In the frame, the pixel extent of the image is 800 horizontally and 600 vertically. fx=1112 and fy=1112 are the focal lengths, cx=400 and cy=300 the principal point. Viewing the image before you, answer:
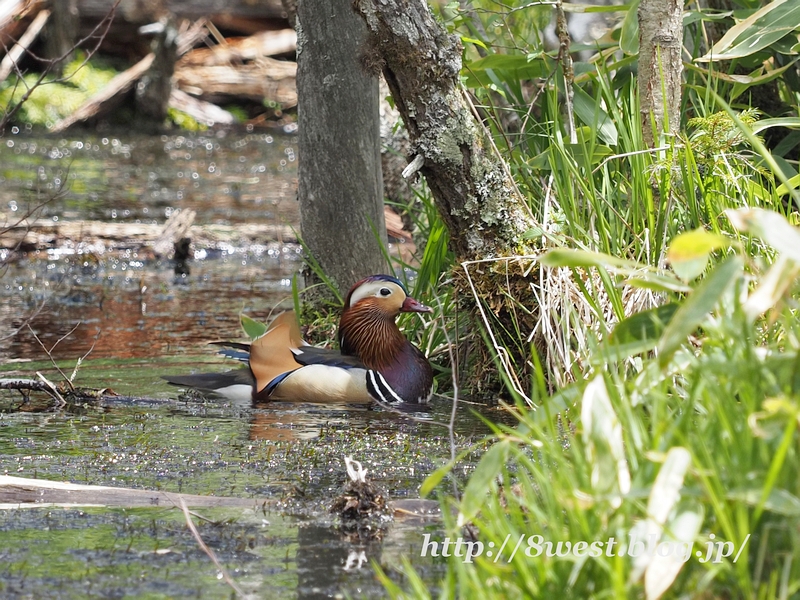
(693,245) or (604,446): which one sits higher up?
(693,245)

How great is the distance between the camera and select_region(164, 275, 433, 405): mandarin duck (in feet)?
16.4

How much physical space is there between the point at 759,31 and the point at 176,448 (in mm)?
3043

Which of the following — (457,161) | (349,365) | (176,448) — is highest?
(457,161)

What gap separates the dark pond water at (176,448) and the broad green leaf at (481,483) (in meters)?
0.42

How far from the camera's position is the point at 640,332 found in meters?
2.57

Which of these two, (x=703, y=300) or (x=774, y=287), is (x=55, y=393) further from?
(x=774, y=287)

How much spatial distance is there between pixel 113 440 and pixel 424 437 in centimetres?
116

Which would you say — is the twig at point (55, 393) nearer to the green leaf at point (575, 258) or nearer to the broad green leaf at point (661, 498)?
the green leaf at point (575, 258)

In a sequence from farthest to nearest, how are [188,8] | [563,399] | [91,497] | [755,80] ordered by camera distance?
[188,8]
[755,80]
[91,497]
[563,399]

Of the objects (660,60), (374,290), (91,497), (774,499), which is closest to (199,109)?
(374,290)

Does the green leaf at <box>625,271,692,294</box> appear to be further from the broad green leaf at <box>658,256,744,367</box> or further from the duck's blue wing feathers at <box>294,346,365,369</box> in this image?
the duck's blue wing feathers at <box>294,346,365,369</box>

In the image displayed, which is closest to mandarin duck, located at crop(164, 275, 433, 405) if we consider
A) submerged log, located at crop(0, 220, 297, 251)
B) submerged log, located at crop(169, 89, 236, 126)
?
submerged log, located at crop(0, 220, 297, 251)

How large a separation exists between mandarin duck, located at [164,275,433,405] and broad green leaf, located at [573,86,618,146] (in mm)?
1105

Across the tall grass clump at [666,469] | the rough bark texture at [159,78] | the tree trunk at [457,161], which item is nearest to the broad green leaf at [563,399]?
the tall grass clump at [666,469]
